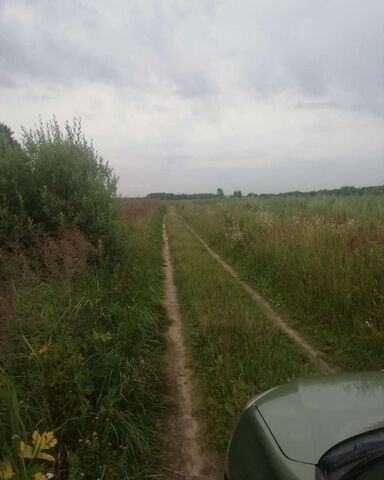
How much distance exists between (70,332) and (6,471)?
1633 mm

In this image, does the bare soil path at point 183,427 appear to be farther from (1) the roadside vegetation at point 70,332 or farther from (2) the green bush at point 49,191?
(2) the green bush at point 49,191

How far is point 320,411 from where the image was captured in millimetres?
1876

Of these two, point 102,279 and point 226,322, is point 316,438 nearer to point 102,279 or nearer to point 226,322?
point 226,322

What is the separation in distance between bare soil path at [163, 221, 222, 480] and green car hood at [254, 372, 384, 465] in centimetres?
122

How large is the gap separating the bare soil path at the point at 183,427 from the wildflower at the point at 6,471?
1291mm

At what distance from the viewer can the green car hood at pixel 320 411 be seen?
165cm

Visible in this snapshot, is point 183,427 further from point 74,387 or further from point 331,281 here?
point 331,281

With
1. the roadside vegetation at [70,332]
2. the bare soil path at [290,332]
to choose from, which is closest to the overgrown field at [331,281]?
the bare soil path at [290,332]

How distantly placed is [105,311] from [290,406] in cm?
325

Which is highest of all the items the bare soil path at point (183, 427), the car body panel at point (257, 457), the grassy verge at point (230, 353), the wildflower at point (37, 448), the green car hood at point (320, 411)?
the green car hood at point (320, 411)

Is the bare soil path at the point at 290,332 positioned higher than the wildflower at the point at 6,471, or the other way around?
the wildflower at the point at 6,471

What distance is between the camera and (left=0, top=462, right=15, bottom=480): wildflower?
2.09 m

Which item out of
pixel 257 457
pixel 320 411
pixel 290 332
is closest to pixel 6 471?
pixel 257 457

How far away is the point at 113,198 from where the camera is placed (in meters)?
7.53
